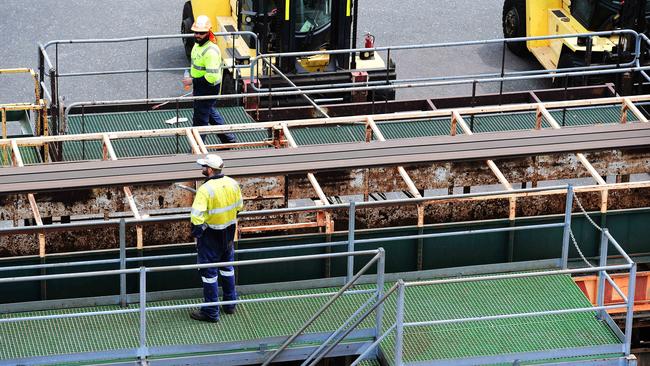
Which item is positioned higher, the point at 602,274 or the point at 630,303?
the point at 602,274

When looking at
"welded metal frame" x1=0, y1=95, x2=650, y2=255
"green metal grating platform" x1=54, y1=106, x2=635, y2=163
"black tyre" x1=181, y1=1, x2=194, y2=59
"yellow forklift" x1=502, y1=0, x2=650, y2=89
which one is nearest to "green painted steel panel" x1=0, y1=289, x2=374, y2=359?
"welded metal frame" x1=0, y1=95, x2=650, y2=255

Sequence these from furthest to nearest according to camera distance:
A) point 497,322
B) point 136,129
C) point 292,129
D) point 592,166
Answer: point 136,129 < point 292,129 < point 592,166 < point 497,322

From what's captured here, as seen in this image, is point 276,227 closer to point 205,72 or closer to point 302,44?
point 205,72

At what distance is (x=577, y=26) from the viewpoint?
26.3 m

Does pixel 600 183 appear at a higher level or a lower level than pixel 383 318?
higher

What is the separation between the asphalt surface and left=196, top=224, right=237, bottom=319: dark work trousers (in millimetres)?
10830

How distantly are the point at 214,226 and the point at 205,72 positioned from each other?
457 cm

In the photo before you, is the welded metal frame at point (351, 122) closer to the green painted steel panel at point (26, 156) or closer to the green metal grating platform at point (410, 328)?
the green painted steel panel at point (26, 156)

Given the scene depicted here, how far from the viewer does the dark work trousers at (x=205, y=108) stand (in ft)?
66.4

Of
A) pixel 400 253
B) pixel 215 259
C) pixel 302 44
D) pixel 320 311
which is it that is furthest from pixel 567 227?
pixel 302 44

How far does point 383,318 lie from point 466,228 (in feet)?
5.91

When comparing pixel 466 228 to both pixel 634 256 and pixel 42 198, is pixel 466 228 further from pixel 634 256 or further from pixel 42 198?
pixel 42 198

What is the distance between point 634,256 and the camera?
18438 mm

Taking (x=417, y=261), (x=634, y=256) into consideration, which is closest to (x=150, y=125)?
(x=417, y=261)
